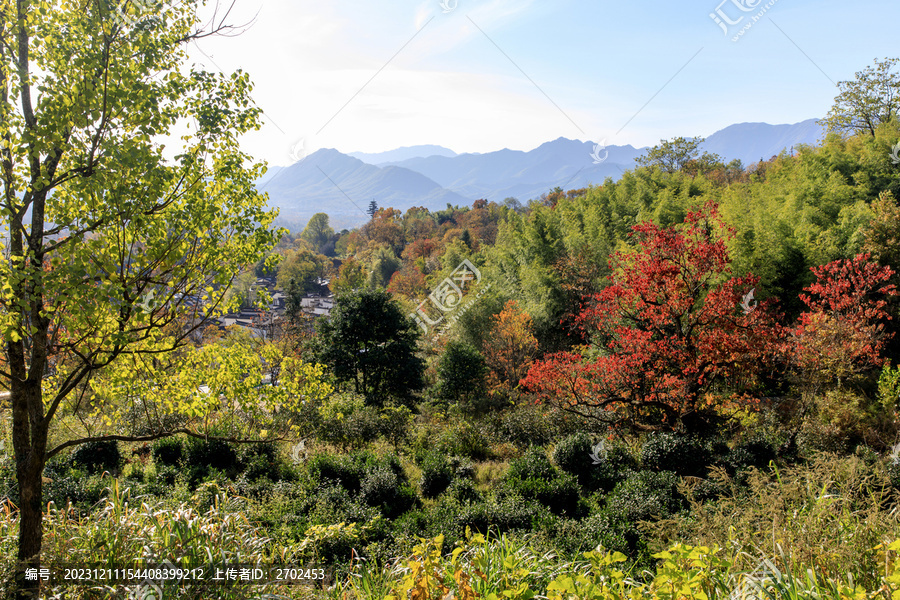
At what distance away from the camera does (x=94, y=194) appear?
2.45 metres

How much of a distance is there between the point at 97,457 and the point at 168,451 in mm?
1104

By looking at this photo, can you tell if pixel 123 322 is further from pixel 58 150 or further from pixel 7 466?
pixel 7 466

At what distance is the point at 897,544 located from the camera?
1787 millimetres

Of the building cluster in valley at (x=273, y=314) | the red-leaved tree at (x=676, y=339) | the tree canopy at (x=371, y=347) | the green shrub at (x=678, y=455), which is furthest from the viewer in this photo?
the building cluster in valley at (x=273, y=314)

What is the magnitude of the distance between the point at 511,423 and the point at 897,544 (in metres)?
8.18

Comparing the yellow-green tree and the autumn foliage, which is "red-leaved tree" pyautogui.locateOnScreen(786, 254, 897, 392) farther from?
the yellow-green tree

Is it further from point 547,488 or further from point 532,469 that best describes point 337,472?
point 547,488

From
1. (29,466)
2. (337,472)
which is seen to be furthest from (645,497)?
(29,466)

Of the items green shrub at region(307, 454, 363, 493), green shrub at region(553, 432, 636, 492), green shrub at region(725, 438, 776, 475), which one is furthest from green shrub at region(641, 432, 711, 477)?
green shrub at region(307, 454, 363, 493)

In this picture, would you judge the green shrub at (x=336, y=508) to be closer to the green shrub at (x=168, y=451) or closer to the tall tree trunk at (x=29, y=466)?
the tall tree trunk at (x=29, y=466)

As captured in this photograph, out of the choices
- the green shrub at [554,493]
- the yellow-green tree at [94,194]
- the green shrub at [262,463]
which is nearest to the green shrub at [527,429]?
the green shrub at [554,493]

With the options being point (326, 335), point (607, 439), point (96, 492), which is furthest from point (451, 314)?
point (96, 492)

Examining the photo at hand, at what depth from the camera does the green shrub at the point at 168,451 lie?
25.1 feet

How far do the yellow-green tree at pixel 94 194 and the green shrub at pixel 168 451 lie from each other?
5.56 meters
